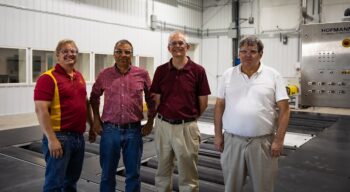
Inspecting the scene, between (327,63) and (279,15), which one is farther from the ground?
(279,15)

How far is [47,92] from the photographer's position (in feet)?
7.40

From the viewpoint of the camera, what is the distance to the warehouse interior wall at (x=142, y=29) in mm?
7863

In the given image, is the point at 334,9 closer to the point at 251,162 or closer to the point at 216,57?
the point at 216,57

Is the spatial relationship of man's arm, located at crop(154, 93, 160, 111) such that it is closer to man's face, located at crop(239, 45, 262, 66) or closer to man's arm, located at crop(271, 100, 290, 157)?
man's face, located at crop(239, 45, 262, 66)

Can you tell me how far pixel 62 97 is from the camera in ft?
7.66

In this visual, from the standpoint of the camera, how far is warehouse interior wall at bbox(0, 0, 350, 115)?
786 centimetres

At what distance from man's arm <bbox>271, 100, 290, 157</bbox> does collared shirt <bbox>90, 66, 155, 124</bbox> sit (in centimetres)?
113

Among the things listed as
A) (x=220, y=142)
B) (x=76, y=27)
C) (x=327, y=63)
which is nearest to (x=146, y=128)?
(x=220, y=142)

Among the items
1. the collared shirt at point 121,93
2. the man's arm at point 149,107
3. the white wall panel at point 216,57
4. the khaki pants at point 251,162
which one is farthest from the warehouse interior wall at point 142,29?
the khaki pants at point 251,162

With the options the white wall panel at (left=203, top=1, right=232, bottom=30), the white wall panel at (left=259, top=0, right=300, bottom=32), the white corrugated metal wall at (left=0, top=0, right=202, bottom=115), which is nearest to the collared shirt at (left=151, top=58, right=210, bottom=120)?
the white corrugated metal wall at (left=0, top=0, right=202, bottom=115)

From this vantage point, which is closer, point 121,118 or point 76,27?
point 121,118

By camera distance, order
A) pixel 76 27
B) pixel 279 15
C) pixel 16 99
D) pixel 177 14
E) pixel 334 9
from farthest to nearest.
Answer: pixel 177 14
pixel 279 15
pixel 334 9
pixel 76 27
pixel 16 99

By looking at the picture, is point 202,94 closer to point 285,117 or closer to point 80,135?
point 285,117

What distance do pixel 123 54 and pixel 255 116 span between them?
118 centimetres
